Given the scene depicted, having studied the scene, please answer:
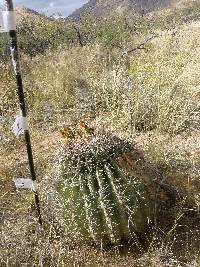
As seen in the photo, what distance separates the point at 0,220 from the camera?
3988 mm

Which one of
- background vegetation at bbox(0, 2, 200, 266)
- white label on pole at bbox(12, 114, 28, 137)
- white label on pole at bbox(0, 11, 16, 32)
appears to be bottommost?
background vegetation at bbox(0, 2, 200, 266)

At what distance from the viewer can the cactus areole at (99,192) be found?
329 cm

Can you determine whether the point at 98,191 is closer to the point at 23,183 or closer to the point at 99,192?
the point at 99,192

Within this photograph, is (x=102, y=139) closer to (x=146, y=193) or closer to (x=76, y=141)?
(x=76, y=141)

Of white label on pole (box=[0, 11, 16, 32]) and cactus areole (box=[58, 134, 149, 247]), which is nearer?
white label on pole (box=[0, 11, 16, 32])

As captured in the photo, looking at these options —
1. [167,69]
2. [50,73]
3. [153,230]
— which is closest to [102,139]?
[153,230]

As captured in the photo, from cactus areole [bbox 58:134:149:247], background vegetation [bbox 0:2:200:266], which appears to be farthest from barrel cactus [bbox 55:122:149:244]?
background vegetation [bbox 0:2:200:266]

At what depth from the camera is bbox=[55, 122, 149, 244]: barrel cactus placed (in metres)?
3.29

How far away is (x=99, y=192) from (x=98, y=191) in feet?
0.04

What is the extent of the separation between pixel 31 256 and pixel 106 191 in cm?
74

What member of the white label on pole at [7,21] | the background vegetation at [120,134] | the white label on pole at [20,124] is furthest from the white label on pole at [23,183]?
the white label on pole at [7,21]

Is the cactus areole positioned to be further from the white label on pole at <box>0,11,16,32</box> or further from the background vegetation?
the white label on pole at <box>0,11,16,32</box>

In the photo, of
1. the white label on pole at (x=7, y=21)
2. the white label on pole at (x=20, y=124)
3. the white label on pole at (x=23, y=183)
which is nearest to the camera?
the white label on pole at (x=7, y=21)

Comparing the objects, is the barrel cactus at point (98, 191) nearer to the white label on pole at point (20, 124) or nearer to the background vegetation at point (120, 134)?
the background vegetation at point (120, 134)
